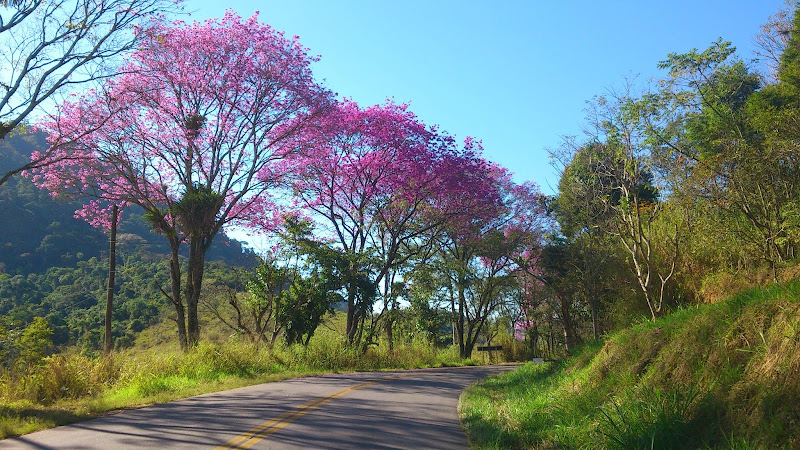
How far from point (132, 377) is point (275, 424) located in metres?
7.93

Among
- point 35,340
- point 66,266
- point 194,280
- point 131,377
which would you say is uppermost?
point 66,266

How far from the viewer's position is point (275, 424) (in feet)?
32.2

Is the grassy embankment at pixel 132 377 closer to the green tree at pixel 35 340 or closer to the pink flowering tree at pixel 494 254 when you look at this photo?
the green tree at pixel 35 340

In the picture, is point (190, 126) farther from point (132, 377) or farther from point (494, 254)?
point (494, 254)

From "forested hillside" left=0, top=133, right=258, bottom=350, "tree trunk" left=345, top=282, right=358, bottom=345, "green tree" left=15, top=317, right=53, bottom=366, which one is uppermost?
"forested hillside" left=0, top=133, right=258, bottom=350

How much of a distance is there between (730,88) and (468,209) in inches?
477

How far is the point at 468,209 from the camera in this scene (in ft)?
96.7

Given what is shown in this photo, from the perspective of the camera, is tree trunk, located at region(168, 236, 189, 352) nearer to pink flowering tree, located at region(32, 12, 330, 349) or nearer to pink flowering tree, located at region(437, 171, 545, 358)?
pink flowering tree, located at region(32, 12, 330, 349)

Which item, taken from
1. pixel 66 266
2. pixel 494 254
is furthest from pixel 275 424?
pixel 66 266

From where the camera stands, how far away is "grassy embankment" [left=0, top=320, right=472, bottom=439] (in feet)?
36.5

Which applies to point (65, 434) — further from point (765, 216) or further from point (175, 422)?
point (765, 216)

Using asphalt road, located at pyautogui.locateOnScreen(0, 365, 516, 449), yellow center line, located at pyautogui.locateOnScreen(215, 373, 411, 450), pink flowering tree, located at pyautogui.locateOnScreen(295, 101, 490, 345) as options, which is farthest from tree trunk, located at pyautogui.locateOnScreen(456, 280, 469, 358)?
yellow center line, located at pyautogui.locateOnScreen(215, 373, 411, 450)

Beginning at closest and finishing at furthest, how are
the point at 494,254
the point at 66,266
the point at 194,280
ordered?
the point at 194,280
the point at 494,254
the point at 66,266

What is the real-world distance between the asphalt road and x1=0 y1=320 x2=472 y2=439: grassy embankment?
81cm
